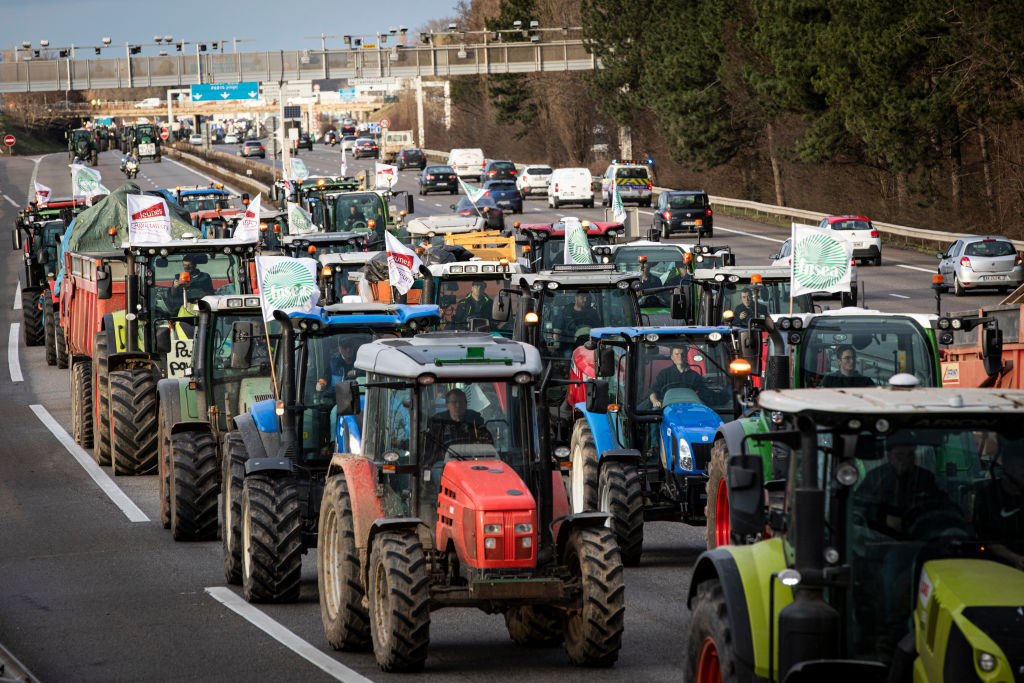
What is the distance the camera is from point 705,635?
26.2 ft

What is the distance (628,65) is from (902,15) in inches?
1330

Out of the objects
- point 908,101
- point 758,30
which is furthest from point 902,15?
point 758,30

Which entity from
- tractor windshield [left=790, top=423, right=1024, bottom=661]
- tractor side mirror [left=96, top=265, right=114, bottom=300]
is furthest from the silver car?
tractor windshield [left=790, top=423, right=1024, bottom=661]

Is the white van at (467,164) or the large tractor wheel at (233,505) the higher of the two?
the white van at (467,164)

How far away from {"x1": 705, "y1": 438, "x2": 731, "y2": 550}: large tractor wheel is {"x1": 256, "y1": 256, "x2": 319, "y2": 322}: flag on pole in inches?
188

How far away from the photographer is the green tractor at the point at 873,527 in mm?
7250

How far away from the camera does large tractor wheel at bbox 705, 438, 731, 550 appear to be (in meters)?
13.3


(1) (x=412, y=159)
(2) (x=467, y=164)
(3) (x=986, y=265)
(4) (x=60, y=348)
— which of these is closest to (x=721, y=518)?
(4) (x=60, y=348)

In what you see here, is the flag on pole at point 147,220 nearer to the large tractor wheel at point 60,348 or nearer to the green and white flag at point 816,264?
the green and white flag at point 816,264

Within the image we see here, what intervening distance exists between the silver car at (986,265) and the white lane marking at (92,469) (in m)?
23.2

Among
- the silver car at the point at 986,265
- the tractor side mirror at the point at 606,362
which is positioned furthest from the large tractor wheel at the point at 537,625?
the silver car at the point at 986,265

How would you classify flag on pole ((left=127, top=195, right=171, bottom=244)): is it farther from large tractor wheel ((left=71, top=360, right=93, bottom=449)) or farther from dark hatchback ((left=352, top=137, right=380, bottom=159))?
dark hatchback ((left=352, top=137, right=380, bottom=159))

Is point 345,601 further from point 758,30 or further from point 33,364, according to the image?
point 758,30

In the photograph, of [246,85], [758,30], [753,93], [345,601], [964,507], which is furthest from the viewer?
[246,85]
